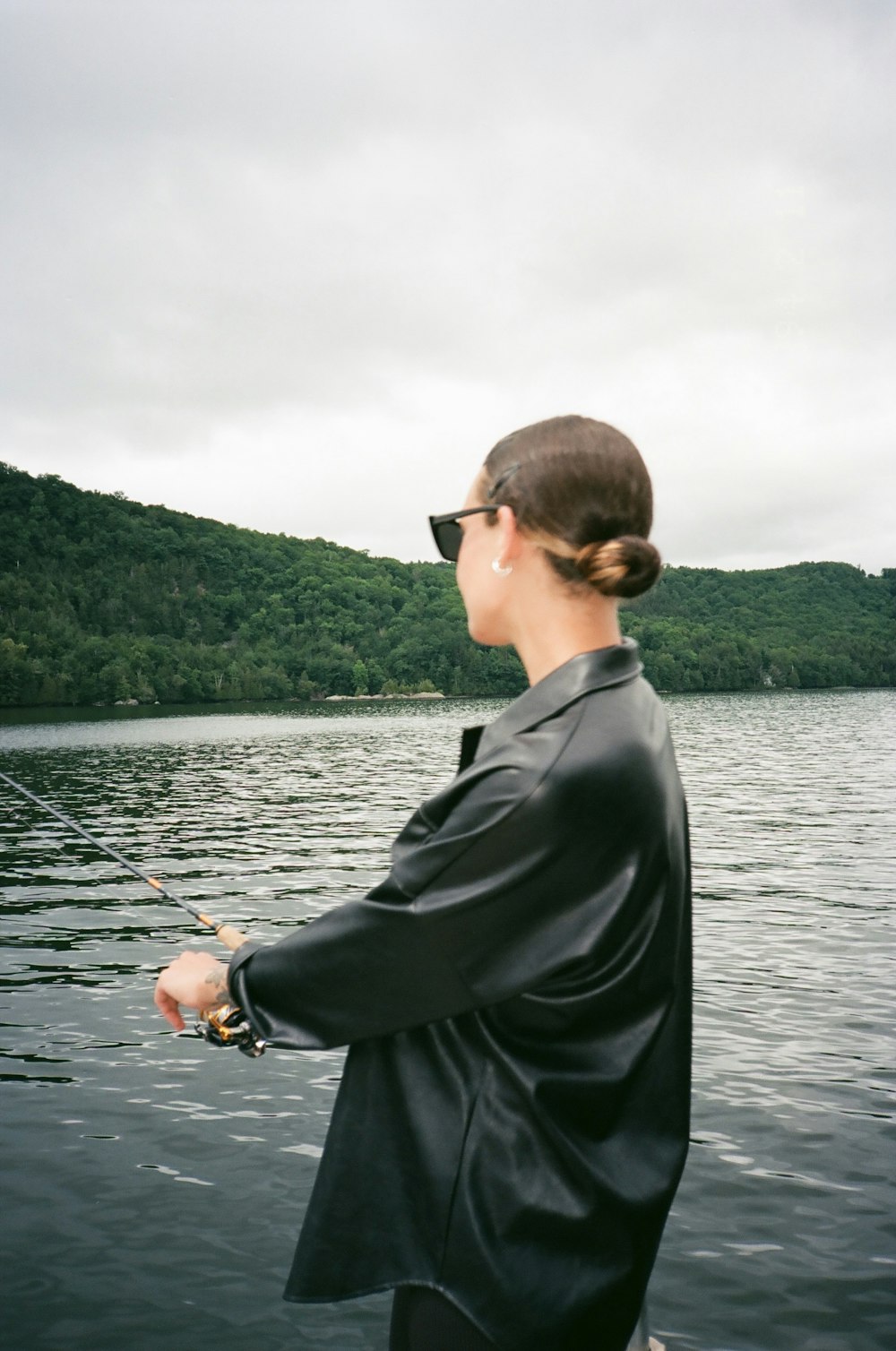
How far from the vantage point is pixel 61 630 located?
545 ft

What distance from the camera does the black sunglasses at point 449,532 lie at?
7.05 feet

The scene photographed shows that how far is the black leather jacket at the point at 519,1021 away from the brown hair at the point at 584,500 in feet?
0.50

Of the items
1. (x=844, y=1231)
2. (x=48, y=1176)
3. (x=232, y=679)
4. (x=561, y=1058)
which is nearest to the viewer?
(x=561, y=1058)

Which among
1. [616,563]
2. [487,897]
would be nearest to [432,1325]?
[487,897]

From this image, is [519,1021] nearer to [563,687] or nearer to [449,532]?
[563,687]

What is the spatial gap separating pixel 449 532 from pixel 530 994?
0.90m

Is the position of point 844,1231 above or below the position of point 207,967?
below

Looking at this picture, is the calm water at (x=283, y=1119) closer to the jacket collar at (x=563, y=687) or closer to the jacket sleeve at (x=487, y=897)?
the jacket sleeve at (x=487, y=897)

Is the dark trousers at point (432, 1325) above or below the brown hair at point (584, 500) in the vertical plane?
below

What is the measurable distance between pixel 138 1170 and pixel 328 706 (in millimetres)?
154259

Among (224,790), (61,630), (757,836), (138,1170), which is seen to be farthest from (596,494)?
(61,630)

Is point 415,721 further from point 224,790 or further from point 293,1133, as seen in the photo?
point 293,1133

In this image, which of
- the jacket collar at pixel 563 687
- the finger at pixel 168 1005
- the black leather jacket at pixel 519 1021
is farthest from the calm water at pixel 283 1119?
the jacket collar at pixel 563 687

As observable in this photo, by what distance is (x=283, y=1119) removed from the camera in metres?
9.72
